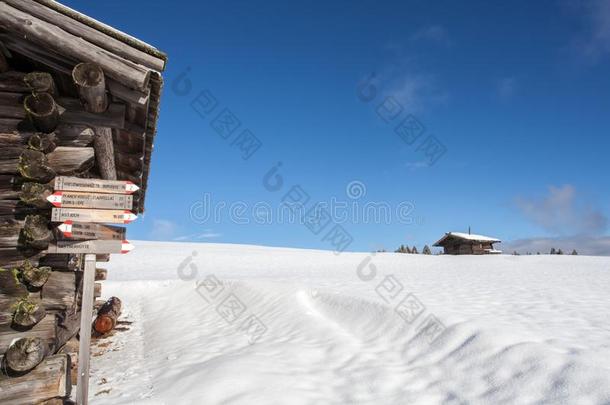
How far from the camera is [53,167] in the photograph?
4918 mm

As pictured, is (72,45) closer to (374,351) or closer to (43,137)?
(43,137)

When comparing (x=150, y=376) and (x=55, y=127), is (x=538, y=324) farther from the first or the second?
(x=55, y=127)

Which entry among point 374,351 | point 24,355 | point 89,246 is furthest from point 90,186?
point 374,351

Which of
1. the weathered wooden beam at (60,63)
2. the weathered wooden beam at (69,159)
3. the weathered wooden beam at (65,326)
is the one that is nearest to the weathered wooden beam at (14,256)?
the weathered wooden beam at (65,326)

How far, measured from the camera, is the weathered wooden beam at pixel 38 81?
15.2 feet

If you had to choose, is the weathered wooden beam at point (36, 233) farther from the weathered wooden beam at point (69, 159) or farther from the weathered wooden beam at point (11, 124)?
the weathered wooden beam at point (11, 124)

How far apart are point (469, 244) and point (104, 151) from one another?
40403 mm

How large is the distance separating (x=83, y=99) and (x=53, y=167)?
95 cm

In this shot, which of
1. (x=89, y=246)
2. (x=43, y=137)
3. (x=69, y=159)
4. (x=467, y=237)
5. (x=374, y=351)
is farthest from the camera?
(x=467, y=237)

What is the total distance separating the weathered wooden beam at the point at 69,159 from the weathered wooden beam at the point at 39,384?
2328 mm

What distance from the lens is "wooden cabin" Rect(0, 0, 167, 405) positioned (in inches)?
177

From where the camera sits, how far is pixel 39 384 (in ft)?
14.9

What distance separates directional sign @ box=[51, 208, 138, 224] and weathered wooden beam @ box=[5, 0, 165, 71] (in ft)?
6.30

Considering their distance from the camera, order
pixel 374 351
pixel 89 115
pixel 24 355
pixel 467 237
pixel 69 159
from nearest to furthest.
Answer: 1. pixel 24 355
2. pixel 69 159
3. pixel 89 115
4. pixel 374 351
5. pixel 467 237
